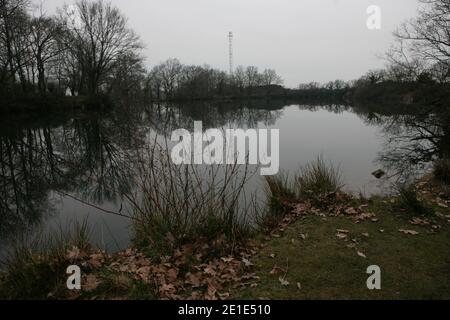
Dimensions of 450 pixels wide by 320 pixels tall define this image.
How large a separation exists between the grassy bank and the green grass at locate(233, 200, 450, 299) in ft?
0.04

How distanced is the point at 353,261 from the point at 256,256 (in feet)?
4.44

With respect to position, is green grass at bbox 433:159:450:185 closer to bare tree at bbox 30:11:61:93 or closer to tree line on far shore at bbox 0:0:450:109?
tree line on far shore at bbox 0:0:450:109

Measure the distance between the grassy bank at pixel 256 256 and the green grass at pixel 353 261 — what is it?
0.01m

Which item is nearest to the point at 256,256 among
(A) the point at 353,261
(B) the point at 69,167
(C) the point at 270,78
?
(A) the point at 353,261

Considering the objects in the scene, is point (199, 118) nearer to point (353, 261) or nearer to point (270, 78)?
point (353, 261)

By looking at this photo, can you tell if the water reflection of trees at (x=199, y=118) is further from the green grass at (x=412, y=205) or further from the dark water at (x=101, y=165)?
the green grass at (x=412, y=205)

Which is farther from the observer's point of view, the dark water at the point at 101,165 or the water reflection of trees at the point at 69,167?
the dark water at the point at 101,165

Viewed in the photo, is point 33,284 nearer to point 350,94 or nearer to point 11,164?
point 11,164

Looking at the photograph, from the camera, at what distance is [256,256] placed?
197 inches

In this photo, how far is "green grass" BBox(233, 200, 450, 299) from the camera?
3.93 meters

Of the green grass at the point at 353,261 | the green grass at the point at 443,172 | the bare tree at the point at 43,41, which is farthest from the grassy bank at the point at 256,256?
the bare tree at the point at 43,41

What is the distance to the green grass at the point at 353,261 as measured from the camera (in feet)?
12.9

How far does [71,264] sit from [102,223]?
317 centimetres

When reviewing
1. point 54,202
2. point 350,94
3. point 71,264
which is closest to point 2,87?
point 54,202
